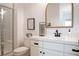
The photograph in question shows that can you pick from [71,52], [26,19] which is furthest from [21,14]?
[71,52]

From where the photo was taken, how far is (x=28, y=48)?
5.53ft

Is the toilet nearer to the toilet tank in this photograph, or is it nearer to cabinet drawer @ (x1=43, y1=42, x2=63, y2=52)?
the toilet tank

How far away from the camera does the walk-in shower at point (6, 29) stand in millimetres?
1491

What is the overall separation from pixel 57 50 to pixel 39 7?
67 cm

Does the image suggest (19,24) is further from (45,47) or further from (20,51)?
(45,47)

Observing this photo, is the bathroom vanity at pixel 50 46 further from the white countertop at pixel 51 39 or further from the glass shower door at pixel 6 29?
the glass shower door at pixel 6 29

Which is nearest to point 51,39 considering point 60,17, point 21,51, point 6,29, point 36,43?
point 36,43

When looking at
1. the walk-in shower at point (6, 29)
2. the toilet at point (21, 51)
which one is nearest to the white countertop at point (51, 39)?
the toilet at point (21, 51)

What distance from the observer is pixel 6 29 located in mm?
1526

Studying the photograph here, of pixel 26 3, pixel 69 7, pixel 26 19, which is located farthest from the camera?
pixel 69 7

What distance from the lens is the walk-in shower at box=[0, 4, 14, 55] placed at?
1.49 metres

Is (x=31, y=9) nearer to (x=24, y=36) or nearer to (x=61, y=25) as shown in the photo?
(x=24, y=36)

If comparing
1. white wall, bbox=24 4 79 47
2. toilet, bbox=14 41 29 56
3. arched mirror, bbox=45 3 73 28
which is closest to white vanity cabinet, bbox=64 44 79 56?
white wall, bbox=24 4 79 47

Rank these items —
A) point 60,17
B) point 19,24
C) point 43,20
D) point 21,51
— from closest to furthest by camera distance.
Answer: point 21,51 < point 19,24 < point 43,20 < point 60,17
